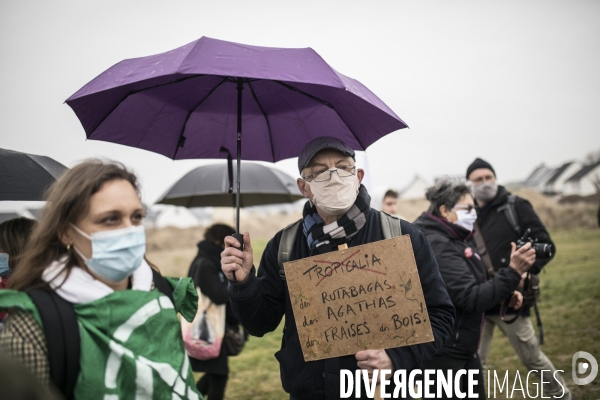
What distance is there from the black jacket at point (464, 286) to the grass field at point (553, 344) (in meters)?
2.79

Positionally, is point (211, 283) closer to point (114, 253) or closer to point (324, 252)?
point (324, 252)

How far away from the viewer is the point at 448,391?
4332 mm

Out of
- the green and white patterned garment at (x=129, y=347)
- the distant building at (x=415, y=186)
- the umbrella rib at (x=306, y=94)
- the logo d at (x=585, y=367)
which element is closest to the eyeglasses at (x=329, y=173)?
the umbrella rib at (x=306, y=94)

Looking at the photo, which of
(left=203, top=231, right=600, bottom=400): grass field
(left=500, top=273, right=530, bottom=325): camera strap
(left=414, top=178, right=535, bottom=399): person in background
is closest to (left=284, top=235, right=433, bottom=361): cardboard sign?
(left=414, top=178, right=535, bottom=399): person in background

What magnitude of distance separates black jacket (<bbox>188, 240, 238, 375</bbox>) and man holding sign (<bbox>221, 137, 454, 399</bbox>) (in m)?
2.43

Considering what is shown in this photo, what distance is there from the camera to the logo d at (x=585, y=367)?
6715 millimetres

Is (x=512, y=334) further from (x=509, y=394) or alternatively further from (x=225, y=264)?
(x=225, y=264)

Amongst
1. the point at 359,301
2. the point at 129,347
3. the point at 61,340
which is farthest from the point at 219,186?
the point at 61,340

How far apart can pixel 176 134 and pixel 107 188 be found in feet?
5.17

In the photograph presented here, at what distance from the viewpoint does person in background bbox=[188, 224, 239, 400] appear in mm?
5594

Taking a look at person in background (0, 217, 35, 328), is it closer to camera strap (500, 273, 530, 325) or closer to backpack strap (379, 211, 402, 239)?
backpack strap (379, 211, 402, 239)

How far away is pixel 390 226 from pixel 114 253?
4.81 ft

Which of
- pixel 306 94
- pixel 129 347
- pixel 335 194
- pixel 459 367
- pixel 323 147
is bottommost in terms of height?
pixel 459 367

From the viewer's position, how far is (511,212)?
19.7 ft
